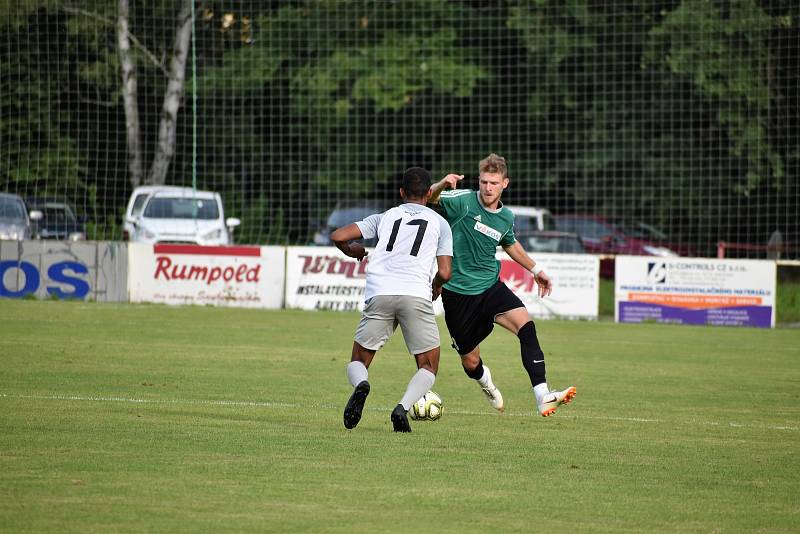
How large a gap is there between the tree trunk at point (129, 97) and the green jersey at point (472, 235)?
24.5 meters

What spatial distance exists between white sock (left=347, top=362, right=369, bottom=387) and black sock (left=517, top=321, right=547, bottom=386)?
145 cm

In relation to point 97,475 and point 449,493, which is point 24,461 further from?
point 449,493

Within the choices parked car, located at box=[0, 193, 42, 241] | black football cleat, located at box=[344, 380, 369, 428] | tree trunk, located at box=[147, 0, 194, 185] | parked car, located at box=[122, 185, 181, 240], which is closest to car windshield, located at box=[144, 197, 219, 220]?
parked car, located at box=[122, 185, 181, 240]

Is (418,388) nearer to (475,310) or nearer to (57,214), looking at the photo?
(475,310)

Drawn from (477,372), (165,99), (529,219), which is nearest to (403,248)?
(477,372)

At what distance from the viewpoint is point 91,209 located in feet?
105

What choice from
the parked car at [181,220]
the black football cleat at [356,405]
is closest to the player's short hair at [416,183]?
the black football cleat at [356,405]

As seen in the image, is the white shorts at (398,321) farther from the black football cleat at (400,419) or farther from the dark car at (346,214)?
the dark car at (346,214)

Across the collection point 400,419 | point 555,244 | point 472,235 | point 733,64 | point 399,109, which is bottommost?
point 400,419

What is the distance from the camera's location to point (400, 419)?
8758 mm

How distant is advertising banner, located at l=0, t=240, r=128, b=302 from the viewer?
24.0 metres

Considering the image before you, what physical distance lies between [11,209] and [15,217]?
9.8 inches

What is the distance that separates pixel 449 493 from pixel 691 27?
27656 millimetres

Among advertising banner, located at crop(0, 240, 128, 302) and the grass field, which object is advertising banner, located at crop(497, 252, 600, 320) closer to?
advertising banner, located at crop(0, 240, 128, 302)
